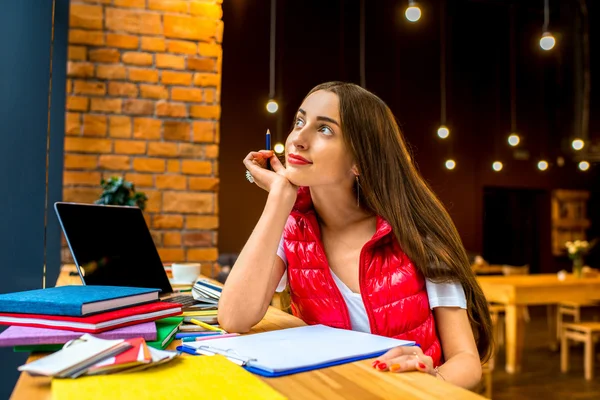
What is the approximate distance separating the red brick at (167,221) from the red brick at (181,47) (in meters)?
0.88

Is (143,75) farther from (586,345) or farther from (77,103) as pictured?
(586,345)

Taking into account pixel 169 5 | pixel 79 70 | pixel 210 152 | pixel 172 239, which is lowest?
pixel 172 239

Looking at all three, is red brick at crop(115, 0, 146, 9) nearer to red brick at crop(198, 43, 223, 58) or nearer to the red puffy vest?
red brick at crop(198, 43, 223, 58)

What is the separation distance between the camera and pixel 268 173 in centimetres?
142

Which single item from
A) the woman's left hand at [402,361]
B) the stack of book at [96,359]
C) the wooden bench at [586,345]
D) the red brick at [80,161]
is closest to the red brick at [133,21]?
the red brick at [80,161]

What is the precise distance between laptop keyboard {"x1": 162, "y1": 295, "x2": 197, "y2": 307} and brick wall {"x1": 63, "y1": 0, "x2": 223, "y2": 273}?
1.34 m

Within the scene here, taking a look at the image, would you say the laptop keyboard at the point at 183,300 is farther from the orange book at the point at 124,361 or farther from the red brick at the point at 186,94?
the red brick at the point at 186,94

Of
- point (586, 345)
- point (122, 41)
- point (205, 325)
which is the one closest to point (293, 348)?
point (205, 325)

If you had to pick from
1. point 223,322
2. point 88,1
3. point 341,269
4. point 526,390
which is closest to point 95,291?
point 223,322

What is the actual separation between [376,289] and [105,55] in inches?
82.1

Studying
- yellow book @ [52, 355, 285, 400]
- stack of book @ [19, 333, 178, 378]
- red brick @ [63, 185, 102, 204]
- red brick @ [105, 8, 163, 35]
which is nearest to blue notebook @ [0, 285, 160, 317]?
stack of book @ [19, 333, 178, 378]

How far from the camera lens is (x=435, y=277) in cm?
134

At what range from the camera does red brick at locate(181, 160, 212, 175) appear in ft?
9.39

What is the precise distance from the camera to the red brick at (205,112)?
9.46 ft
